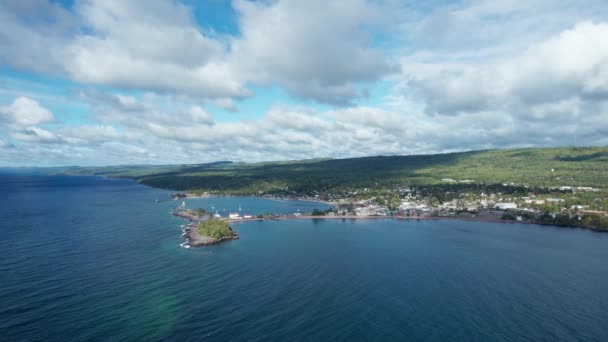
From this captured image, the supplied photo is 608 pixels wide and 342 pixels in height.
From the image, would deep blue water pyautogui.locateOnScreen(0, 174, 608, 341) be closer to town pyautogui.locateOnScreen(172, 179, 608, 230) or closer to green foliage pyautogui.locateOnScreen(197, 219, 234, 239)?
green foliage pyautogui.locateOnScreen(197, 219, 234, 239)

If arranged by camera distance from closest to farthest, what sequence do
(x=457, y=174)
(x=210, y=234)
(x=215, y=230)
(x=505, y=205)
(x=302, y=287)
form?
(x=302, y=287) → (x=210, y=234) → (x=215, y=230) → (x=505, y=205) → (x=457, y=174)

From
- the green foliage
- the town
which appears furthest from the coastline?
the town

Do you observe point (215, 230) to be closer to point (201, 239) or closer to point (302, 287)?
point (201, 239)

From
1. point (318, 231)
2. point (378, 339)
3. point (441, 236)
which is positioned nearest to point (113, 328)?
point (378, 339)

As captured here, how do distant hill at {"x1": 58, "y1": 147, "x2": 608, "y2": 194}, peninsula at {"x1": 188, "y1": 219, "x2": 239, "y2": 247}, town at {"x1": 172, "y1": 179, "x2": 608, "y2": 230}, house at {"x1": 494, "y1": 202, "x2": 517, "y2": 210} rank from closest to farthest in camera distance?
peninsula at {"x1": 188, "y1": 219, "x2": 239, "y2": 247} < town at {"x1": 172, "y1": 179, "x2": 608, "y2": 230} < house at {"x1": 494, "y1": 202, "x2": 517, "y2": 210} < distant hill at {"x1": 58, "y1": 147, "x2": 608, "y2": 194}

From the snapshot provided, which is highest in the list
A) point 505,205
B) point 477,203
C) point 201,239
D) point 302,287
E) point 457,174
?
point 457,174

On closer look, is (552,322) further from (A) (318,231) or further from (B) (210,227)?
(B) (210,227)

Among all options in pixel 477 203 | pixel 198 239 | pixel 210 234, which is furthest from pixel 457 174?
pixel 198 239

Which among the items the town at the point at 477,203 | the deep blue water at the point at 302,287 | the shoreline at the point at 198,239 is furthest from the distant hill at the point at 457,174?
the shoreline at the point at 198,239

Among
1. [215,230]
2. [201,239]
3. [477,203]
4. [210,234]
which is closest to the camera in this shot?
[201,239]
